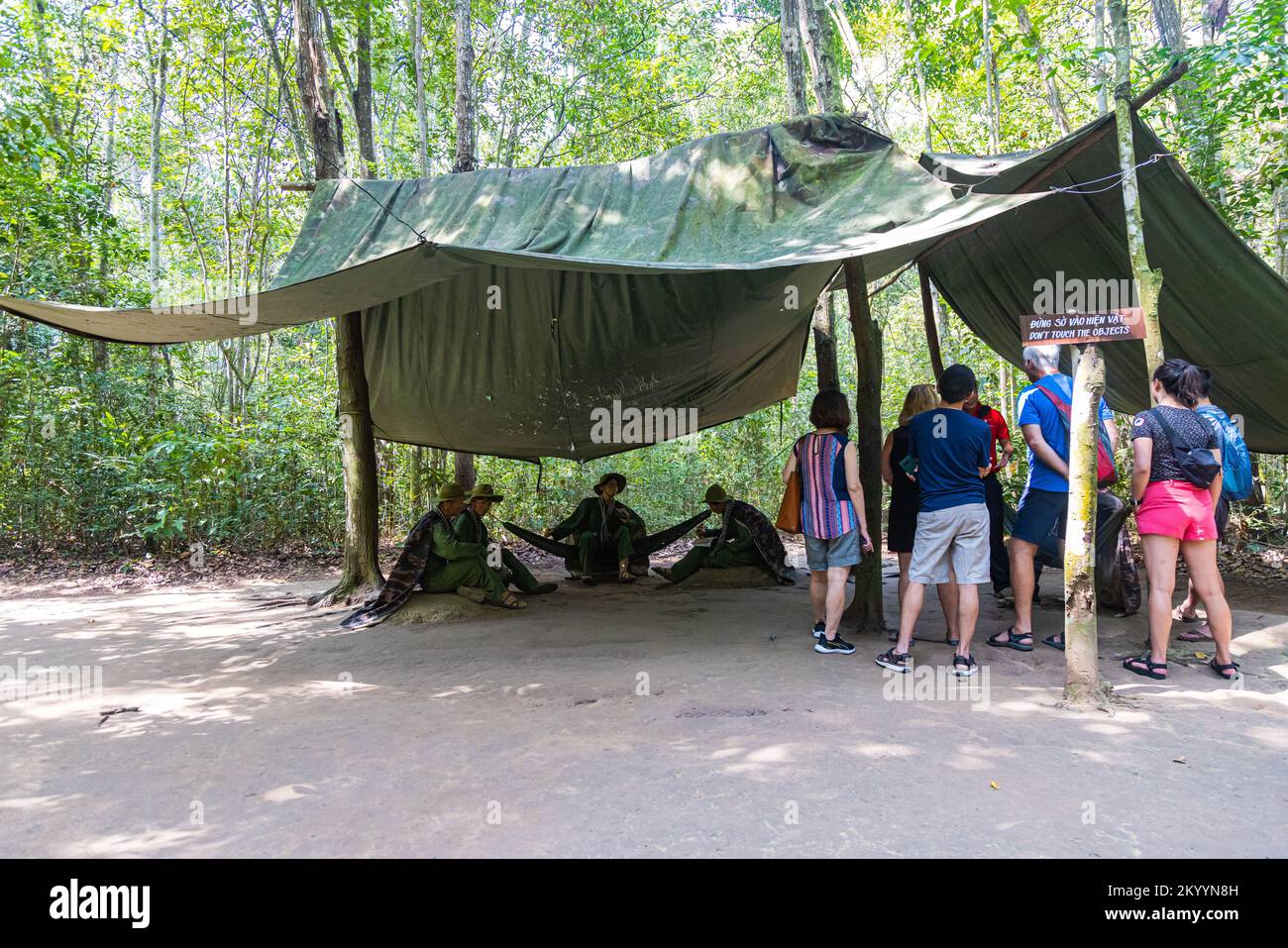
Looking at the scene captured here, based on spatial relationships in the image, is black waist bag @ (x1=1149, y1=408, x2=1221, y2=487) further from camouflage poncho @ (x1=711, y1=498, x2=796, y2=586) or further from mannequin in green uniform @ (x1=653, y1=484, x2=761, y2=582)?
mannequin in green uniform @ (x1=653, y1=484, x2=761, y2=582)

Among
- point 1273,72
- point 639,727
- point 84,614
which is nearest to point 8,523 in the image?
point 84,614

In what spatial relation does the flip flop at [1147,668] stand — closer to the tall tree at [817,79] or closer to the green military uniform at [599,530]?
the tall tree at [817,79]

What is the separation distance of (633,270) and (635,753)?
1895 mm

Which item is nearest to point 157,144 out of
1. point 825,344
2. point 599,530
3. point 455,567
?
point 599,530

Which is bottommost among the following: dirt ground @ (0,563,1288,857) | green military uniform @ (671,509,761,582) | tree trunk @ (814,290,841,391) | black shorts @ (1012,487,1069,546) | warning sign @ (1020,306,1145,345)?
dirt ground @ (0,563,1288,857)

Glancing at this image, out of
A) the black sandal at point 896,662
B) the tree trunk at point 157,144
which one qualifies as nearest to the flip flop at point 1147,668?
the black sandal at point 896,662

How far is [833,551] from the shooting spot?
11.2 feet

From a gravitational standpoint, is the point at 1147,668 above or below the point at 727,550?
below

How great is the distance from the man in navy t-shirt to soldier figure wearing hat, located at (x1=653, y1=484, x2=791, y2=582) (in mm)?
2605

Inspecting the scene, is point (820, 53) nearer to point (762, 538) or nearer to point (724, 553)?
point (762, 538)

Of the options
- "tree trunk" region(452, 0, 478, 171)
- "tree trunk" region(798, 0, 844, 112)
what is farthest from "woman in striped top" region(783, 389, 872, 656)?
"tree trunk" region(452, 0, 478, 171)

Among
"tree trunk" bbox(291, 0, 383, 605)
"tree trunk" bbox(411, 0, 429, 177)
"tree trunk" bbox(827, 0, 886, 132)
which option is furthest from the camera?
"tree trunk" bbox(411, 0, 429, 177)

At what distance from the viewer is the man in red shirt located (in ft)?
12.1

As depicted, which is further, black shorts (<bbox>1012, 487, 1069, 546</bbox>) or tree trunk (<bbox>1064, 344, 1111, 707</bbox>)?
black shorts (<bbox>1012, 487, 1069, 546</bbox>)
